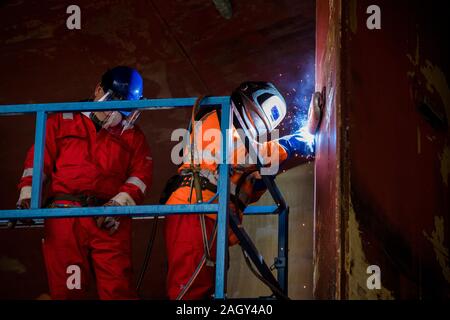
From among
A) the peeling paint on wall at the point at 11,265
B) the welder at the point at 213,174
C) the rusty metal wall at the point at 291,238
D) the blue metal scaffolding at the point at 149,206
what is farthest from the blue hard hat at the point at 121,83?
the peeling paint on wall at the point at 11,265

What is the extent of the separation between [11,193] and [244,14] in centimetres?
309

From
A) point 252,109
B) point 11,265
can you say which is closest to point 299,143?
point 252,109

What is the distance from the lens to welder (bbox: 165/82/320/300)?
12.9ft

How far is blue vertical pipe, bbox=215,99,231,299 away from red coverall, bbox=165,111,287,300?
0.57 meters

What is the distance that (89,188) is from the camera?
4254mm

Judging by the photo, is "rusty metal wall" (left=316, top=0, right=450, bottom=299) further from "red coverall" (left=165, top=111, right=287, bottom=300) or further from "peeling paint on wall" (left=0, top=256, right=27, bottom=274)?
"peeling paint on wall" (left=0, top=256, right=27, bottom=274)

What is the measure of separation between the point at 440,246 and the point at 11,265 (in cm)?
525

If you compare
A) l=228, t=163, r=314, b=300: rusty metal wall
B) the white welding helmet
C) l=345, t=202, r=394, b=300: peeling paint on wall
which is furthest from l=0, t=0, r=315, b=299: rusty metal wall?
l=345, t=202, r=394, b=300: peeling paint on wall

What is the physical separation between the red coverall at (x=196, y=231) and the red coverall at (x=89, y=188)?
1.09 ft

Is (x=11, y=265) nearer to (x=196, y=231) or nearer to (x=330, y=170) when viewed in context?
(x=196, y=231)

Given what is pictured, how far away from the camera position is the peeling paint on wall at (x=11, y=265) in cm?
682

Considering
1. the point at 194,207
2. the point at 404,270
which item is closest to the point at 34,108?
the point at 194,207

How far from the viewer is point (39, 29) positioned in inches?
230
